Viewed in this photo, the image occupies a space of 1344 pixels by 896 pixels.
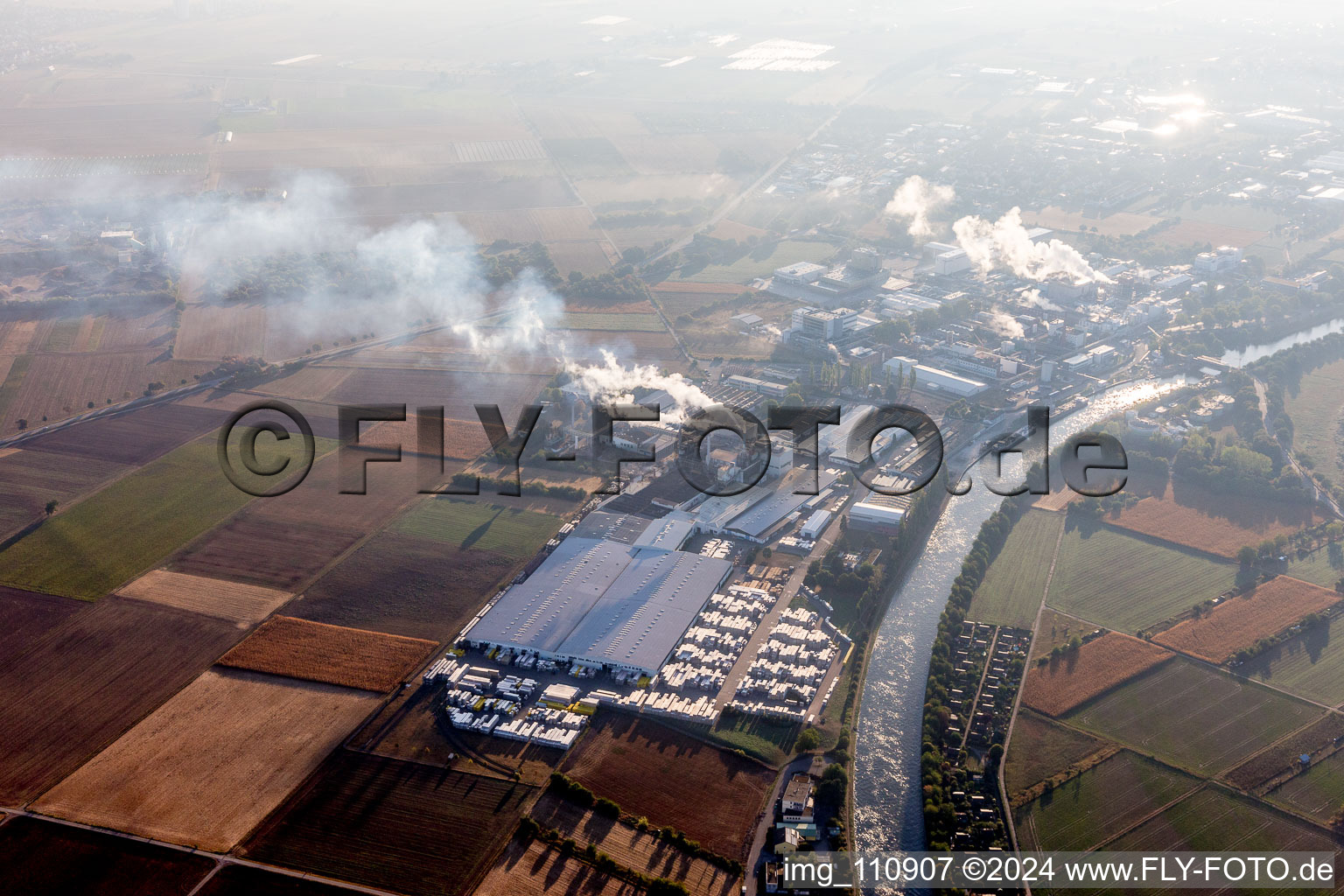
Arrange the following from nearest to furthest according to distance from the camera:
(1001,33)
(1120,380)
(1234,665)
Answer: (1234,665) < (1120,380) < (1001,33)

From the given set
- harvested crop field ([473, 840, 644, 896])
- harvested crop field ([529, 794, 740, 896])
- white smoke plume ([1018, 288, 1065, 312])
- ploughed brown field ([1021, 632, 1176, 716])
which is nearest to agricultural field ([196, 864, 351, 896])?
harvested crop field ([473, 840, 644, 896])

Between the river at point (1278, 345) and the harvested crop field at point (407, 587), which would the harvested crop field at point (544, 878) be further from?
the river at point (1278, 345)

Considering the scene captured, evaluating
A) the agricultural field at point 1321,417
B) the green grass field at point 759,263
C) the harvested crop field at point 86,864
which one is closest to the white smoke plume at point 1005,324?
the agricultural field at point 1321,417

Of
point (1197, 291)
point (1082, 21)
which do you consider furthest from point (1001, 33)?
point (1197, 291)

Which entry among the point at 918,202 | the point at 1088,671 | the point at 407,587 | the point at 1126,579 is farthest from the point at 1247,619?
the point at 918,202

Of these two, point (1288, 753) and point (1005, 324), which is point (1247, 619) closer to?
point (1288, 753)

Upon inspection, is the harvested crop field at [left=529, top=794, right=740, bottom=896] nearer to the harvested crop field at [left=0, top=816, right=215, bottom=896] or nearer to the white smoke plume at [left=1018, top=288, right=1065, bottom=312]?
the harvested crop field at [left=0, top=816, right=215, bottom=896]

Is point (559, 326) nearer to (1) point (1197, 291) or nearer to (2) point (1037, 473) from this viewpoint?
(2) point (1037, 473)
